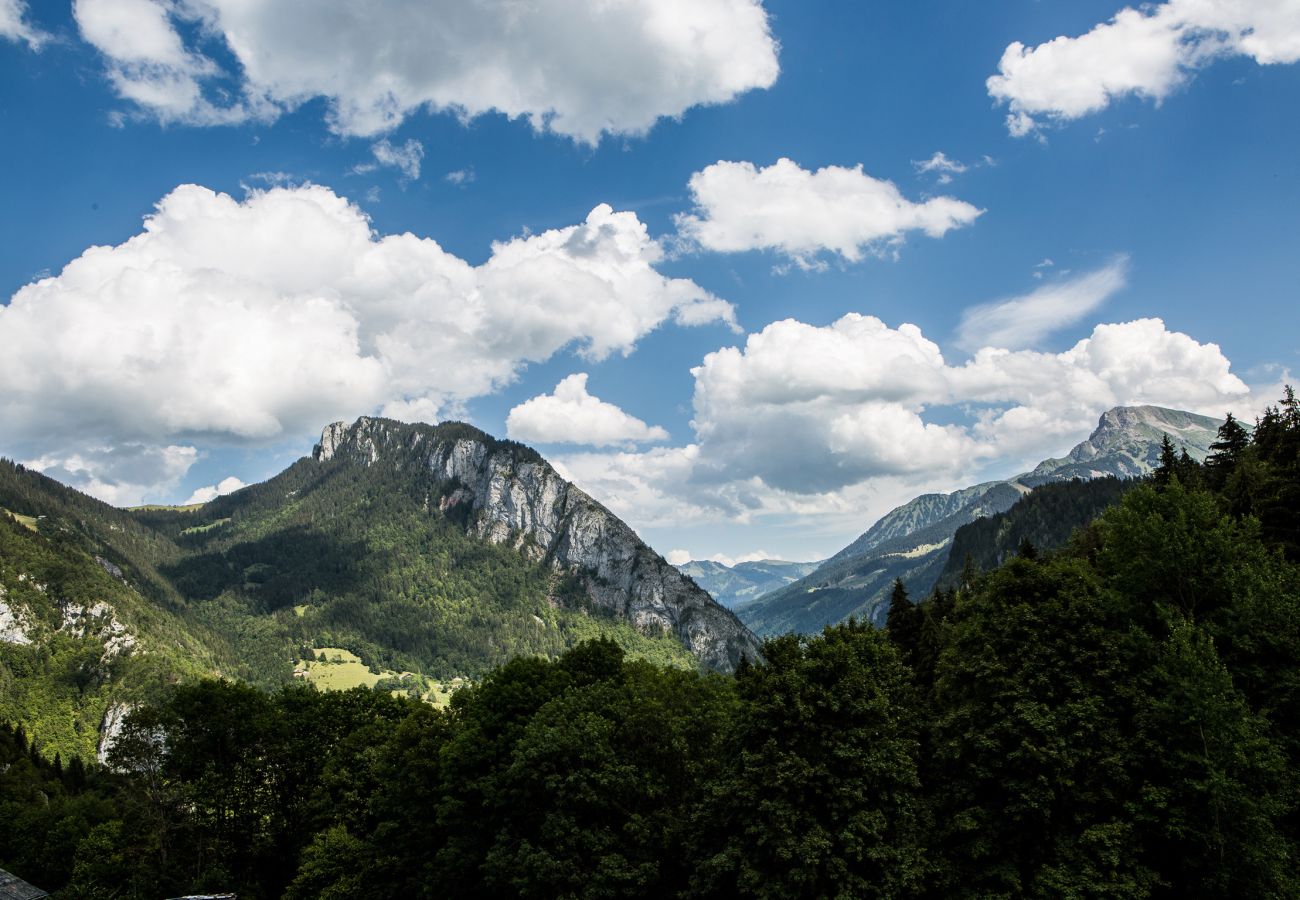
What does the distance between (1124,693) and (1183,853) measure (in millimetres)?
6541

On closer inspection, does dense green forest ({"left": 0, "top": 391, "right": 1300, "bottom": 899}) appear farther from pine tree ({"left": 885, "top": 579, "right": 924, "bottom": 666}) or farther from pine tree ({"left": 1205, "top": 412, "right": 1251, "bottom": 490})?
pine tree ({"left": 885, "top": 579, "right": 924, "bottom": 666})

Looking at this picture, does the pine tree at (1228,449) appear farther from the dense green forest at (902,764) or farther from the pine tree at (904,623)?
the pine tree at (904,623)

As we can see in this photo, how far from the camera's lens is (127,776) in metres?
54.9

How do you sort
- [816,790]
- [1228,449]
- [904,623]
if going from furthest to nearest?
1. [1228,449]
2. [904,623]
3. [816,790]

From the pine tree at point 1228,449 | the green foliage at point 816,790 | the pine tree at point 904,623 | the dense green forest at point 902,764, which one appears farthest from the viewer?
the pine tree at point 1228,449

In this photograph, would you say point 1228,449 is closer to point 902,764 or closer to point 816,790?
point 902,764

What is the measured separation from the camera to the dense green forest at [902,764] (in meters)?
29.3

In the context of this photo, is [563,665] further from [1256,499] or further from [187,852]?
[1256,499]

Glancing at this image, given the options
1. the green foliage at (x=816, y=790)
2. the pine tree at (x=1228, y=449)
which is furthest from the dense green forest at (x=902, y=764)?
the pine tree at (x=1228, y=449)

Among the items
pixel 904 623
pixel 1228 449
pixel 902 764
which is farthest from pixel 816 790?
pixel 1228 449

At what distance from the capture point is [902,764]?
32750 mm

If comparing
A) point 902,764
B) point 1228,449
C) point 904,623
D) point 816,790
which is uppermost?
point 1228,449

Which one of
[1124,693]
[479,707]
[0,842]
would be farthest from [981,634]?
[0,842]

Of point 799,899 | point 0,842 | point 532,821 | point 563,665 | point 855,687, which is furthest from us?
point 0,842
